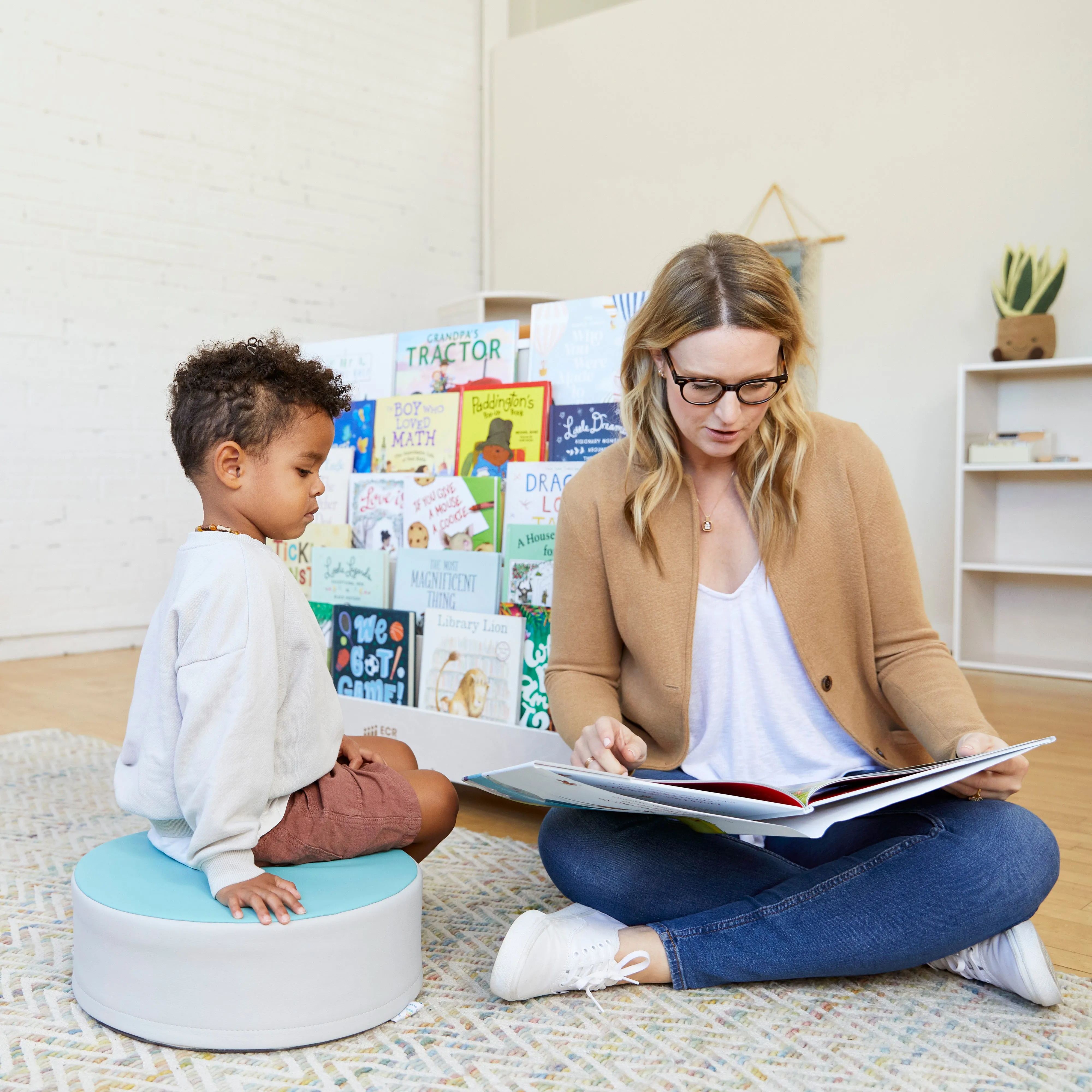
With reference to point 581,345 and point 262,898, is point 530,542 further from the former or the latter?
point 262,898

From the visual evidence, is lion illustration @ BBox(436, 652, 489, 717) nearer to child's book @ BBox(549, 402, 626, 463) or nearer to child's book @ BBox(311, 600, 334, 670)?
child's book @ BBox(311, 600, 334, 670)

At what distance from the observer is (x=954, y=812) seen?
3.75ft

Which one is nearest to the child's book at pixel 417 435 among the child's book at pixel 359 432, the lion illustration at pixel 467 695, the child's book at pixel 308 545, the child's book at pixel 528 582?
the child's book at pixel 359 432

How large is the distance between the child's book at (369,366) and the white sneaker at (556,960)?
4.22ft

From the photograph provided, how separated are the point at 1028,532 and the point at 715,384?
2.97 metres

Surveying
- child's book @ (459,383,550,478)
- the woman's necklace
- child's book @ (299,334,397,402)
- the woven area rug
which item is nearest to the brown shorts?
the woven area rug

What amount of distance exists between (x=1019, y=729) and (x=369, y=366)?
5.96 feet

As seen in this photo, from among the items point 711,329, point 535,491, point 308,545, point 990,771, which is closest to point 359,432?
point 308,545

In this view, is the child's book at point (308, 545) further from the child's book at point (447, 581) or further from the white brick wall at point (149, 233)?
the white brick wall at point (149, 233)

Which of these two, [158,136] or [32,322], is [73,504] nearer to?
[32,322]

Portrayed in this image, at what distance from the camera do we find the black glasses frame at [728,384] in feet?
3.91

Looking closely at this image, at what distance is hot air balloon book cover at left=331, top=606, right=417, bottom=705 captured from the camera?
6.62 ft

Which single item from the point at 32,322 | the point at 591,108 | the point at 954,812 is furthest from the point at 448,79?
the point at 954,812

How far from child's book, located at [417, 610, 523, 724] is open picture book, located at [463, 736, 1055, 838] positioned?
2.62 ft
